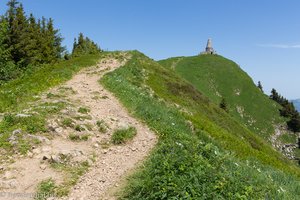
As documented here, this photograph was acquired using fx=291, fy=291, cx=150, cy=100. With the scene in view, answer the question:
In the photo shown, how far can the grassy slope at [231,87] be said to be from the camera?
7961 cm

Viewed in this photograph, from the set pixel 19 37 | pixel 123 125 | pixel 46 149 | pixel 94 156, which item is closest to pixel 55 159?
pixel 46 149

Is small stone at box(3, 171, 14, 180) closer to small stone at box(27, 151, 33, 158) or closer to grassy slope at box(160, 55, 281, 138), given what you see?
small stone at box(27, 151, 33, 158)

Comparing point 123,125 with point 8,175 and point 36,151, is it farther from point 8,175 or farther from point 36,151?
point 8,175

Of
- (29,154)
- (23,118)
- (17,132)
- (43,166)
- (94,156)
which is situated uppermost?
(23,118)

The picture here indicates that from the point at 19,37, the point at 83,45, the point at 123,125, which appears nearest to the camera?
the point at 123,125

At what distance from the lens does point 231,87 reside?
89.5 metres

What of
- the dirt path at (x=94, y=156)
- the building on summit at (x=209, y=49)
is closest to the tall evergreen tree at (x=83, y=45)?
→ the building on summit at (x=209, y=49)

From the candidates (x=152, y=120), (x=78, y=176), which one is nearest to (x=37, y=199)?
(x=78, y=176)

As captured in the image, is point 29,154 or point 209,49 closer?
point 29,154

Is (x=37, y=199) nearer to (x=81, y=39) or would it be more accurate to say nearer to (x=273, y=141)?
(x=273, y=141)

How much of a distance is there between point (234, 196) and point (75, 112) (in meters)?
9.52

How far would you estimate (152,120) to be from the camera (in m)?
15.6

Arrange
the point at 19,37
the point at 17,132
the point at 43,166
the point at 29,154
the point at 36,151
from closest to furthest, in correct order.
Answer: the point at 43,166 → the point at 29,154 → the point at 36,151 → the point at 17,132 → the point at 19,37

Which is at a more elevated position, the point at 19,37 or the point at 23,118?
the point at 19,37
